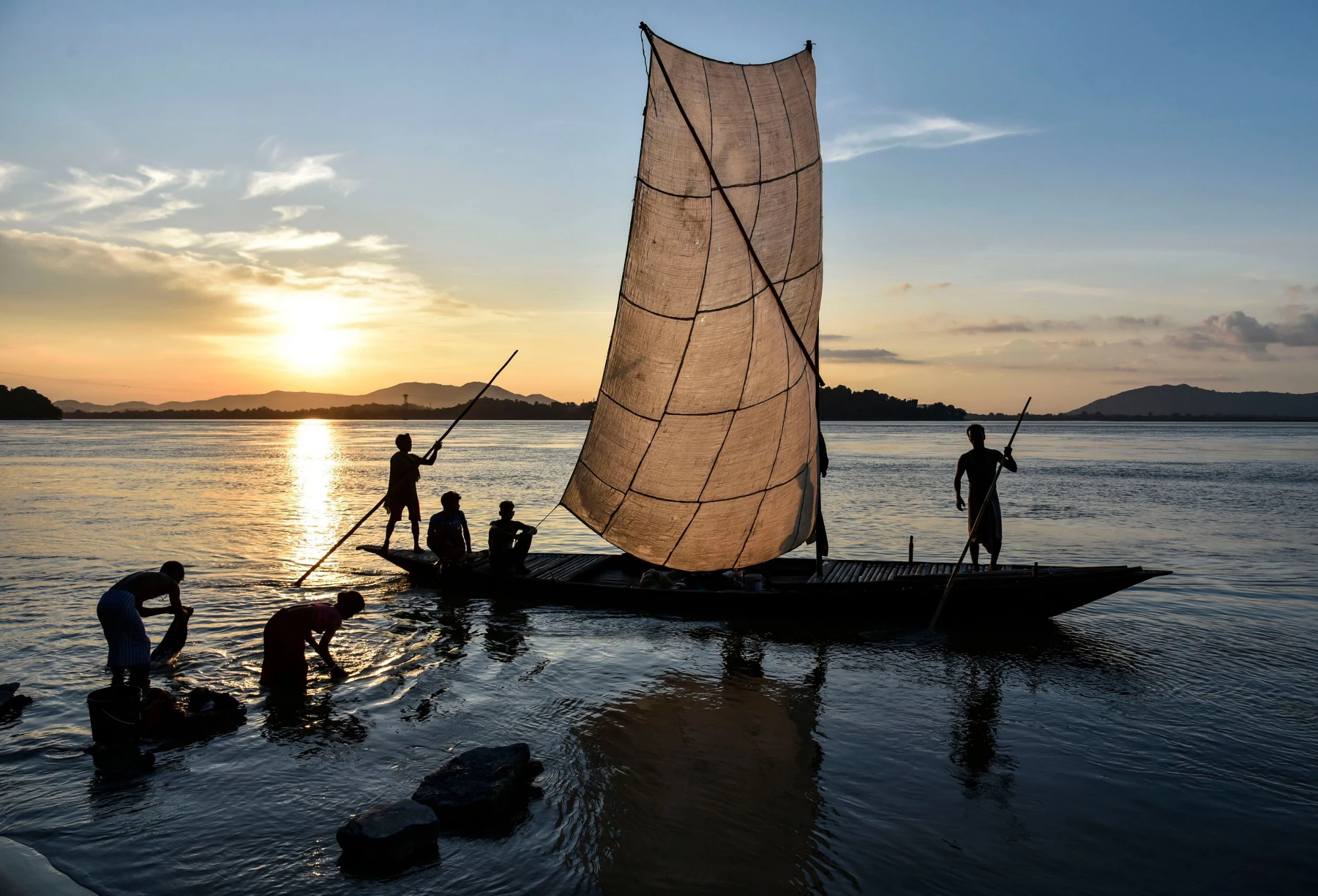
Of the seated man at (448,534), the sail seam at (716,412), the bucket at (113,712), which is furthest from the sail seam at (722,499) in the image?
the bucket at (113,712)

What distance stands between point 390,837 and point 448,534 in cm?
1057

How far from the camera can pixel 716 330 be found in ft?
41.8

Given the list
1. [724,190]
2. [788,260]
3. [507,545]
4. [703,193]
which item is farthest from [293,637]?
[788,260]

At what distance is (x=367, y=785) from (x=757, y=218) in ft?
31.0

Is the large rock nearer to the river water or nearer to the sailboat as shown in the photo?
the river water

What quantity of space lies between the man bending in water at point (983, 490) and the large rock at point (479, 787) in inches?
357

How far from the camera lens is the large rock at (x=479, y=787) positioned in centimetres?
685

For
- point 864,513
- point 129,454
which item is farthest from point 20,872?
point 129,454

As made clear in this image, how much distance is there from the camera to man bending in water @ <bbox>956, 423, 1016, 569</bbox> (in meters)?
13.8

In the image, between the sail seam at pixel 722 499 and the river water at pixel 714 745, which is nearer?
the river water at pixel 714 745

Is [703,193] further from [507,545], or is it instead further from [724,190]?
[507,545]

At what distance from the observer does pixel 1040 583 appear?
12828 mm

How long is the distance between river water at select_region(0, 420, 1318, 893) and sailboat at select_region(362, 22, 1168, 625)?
2.71 ft

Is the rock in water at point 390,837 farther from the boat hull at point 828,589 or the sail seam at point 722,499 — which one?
the boat hull at point 828,589
